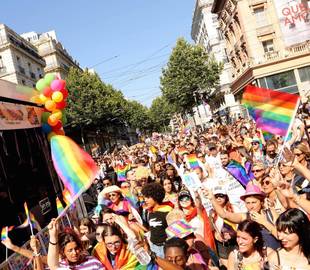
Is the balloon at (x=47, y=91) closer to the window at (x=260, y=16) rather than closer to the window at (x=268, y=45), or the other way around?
the window at (x=268, y=45)

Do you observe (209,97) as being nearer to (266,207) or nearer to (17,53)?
(17,53)

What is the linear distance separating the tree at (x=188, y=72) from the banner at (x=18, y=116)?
120 feet

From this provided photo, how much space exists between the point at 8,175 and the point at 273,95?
369cm

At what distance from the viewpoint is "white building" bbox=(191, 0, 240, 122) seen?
195ft

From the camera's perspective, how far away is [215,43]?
63906 millimetres

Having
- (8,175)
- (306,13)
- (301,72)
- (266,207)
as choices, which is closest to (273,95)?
(266,207)

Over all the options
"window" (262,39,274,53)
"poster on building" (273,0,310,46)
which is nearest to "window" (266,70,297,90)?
"window" (262,39,274,53)

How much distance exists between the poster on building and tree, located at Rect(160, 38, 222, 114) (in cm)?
1303

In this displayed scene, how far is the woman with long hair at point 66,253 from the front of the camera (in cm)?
365

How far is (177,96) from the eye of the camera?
148 feet

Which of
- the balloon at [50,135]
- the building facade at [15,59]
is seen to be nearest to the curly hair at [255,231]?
the balloon at [50,135]

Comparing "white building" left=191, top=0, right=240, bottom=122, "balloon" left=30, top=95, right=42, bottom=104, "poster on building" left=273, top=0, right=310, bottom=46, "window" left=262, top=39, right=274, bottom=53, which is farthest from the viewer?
"white building" left=191, top=0, right=240, bottom=122

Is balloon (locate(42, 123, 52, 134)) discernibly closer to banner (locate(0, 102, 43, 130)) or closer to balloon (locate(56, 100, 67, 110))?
banner (locate(0, 102, 43, 130))

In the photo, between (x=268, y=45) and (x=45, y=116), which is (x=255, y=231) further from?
(x=268, y=45)
